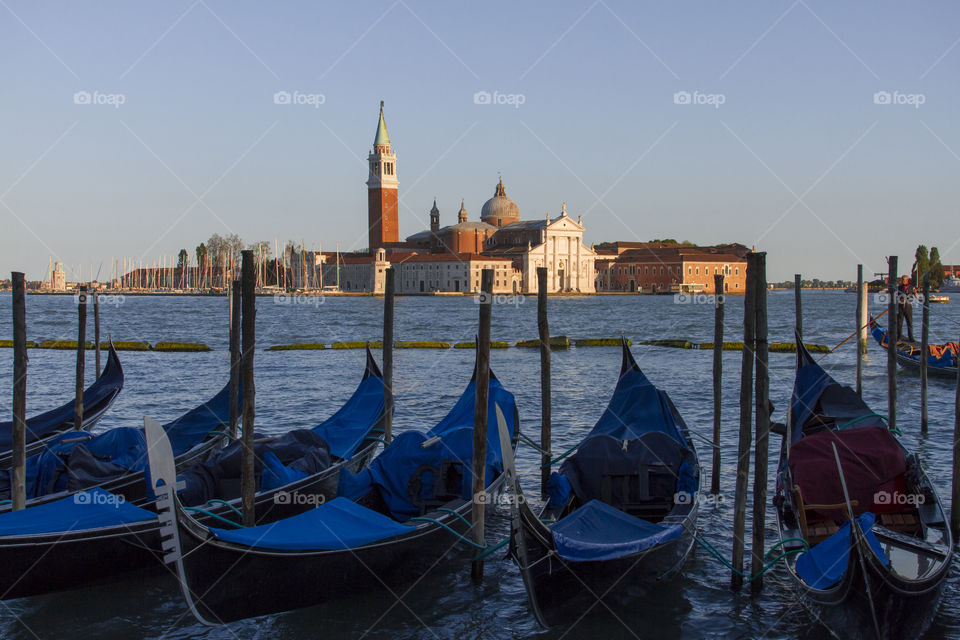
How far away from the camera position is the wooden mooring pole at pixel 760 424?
4.49 m

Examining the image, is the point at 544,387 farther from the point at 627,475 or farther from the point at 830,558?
the point at 830,558

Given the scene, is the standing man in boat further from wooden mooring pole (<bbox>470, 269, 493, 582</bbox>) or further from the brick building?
the brick building

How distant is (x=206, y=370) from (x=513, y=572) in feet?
40.7

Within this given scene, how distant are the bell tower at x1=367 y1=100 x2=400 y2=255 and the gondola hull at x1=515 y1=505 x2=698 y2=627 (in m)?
66.0

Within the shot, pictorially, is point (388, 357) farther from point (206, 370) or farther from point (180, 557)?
point (206, 370)

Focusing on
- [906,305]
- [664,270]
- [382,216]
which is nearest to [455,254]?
[382,216]

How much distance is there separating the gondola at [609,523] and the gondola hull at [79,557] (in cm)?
182

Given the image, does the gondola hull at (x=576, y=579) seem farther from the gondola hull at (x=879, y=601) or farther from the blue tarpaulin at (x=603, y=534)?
the gondola hull at (x=879, y=601)

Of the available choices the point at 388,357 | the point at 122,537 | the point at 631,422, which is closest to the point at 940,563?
the point at 631,422

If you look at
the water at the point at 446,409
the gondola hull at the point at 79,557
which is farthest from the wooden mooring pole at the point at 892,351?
the gondola hull at the point at 79,557

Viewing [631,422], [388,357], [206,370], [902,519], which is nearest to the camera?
[902,519]

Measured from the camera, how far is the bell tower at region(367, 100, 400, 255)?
6875 cm

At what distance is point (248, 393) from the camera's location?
4711 mm

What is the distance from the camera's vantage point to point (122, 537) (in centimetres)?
416
